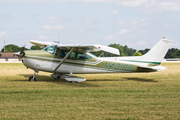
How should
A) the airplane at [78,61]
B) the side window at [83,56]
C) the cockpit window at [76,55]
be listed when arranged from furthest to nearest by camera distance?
1. the side window at [83,56]
2. the cockpit window at [76,55]
3. the airplane at [78,61]

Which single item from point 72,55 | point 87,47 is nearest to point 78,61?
point 72,55

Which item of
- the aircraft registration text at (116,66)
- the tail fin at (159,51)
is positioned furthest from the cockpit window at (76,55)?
the tail fin at (159,51)

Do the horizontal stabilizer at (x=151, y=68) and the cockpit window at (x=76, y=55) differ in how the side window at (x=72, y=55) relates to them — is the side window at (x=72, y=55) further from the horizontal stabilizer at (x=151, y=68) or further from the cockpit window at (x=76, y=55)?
the horizontal stabilizer at (x=151, y=68)

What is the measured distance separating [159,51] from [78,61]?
5290 millimetres

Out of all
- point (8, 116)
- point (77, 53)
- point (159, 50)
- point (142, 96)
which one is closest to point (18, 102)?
point (8, 116)

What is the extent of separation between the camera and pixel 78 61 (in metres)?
13.1

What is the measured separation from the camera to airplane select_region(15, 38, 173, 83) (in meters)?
12.3

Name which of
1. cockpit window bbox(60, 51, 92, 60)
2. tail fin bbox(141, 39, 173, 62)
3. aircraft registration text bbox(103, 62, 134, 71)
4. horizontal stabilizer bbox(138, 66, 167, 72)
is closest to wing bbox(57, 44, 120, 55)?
cockpit window bbox(60, 51, 92, 60)

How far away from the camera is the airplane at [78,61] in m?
12.3

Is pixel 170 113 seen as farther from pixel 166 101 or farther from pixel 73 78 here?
pixel 73 78

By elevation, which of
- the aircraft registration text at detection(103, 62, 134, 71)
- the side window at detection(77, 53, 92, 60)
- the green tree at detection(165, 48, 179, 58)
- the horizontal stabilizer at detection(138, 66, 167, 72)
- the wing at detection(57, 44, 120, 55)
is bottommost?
the horizontal stabilizer at detection(138, 66, 167, 72)

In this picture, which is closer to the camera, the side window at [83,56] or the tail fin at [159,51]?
the side window at [83,56]

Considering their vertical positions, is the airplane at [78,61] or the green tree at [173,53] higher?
the green tree at [173,53]

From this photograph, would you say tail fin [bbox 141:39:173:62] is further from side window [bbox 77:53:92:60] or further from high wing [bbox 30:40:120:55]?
high wing [bbox 30:40:120:55]
